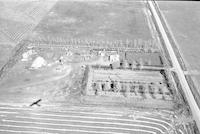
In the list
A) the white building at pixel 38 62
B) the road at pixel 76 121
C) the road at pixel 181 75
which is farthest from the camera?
the white building at pixel 38 62

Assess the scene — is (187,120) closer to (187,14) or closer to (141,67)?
(141,67)

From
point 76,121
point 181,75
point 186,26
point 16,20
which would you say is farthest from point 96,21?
point 76,121

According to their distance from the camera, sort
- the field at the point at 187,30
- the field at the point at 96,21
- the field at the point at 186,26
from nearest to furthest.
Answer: the field at the point at 187,30 → the field at the point at 186,26 → the field at the point at 96,21

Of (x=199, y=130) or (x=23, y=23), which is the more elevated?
(x=23, y=23)

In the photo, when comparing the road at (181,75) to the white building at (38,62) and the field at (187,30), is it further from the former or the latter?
the white building at (38,62)

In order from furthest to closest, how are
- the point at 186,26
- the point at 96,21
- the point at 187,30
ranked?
1. the point at 96,21
2. the point at 186,26
3. the point at 187,30

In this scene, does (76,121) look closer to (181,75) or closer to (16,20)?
(181,75)

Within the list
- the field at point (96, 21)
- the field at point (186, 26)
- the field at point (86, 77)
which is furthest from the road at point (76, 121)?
the field at point (96, 21)

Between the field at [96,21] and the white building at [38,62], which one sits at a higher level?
the field at [96,21]

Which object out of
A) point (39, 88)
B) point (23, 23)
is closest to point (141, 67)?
point (39, 88)
